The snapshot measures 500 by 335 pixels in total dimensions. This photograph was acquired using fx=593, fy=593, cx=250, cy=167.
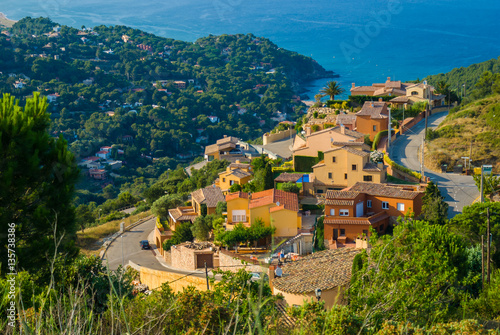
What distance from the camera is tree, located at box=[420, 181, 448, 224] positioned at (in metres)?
17.5

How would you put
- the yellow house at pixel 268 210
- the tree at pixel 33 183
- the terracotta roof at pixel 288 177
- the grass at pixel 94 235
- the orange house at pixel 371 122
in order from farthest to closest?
the orange house at pixel 371 122 < the terracotta roof at pixel 288 177 < the grass at pixel 94 235 < the yellow house at pixel 268 210 < the tree at pixel 33 183

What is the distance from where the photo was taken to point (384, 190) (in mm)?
19703

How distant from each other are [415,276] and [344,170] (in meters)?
12.2

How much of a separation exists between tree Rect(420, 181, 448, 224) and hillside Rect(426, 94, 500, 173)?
19.1ft

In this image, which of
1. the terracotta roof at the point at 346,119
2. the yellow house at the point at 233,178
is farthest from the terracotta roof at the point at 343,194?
Result: the terracotta roof at the point at 346,119

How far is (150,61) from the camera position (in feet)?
318

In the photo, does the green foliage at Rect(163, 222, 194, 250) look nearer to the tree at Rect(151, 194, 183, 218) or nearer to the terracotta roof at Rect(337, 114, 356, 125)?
the tree at Rect(151, 194, 183, 218)

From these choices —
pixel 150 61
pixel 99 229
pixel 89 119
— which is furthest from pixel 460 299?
pixel 150 61

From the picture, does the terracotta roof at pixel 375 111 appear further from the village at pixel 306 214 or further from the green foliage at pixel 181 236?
the green foliage at pixel 181 236

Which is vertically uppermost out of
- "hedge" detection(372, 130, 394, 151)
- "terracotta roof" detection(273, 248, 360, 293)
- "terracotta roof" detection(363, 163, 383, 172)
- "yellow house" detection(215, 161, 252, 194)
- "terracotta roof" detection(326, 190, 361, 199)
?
"hedge" detection(372, 130, 394, 151)

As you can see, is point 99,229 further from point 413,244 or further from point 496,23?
point 496,23

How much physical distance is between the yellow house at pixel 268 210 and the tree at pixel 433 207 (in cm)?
397

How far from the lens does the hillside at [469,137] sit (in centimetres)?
2452

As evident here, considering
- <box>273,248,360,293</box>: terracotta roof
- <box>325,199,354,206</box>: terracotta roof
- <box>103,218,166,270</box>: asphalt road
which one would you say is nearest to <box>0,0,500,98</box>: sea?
<box>103,218,166,270</box>: asphalt road
